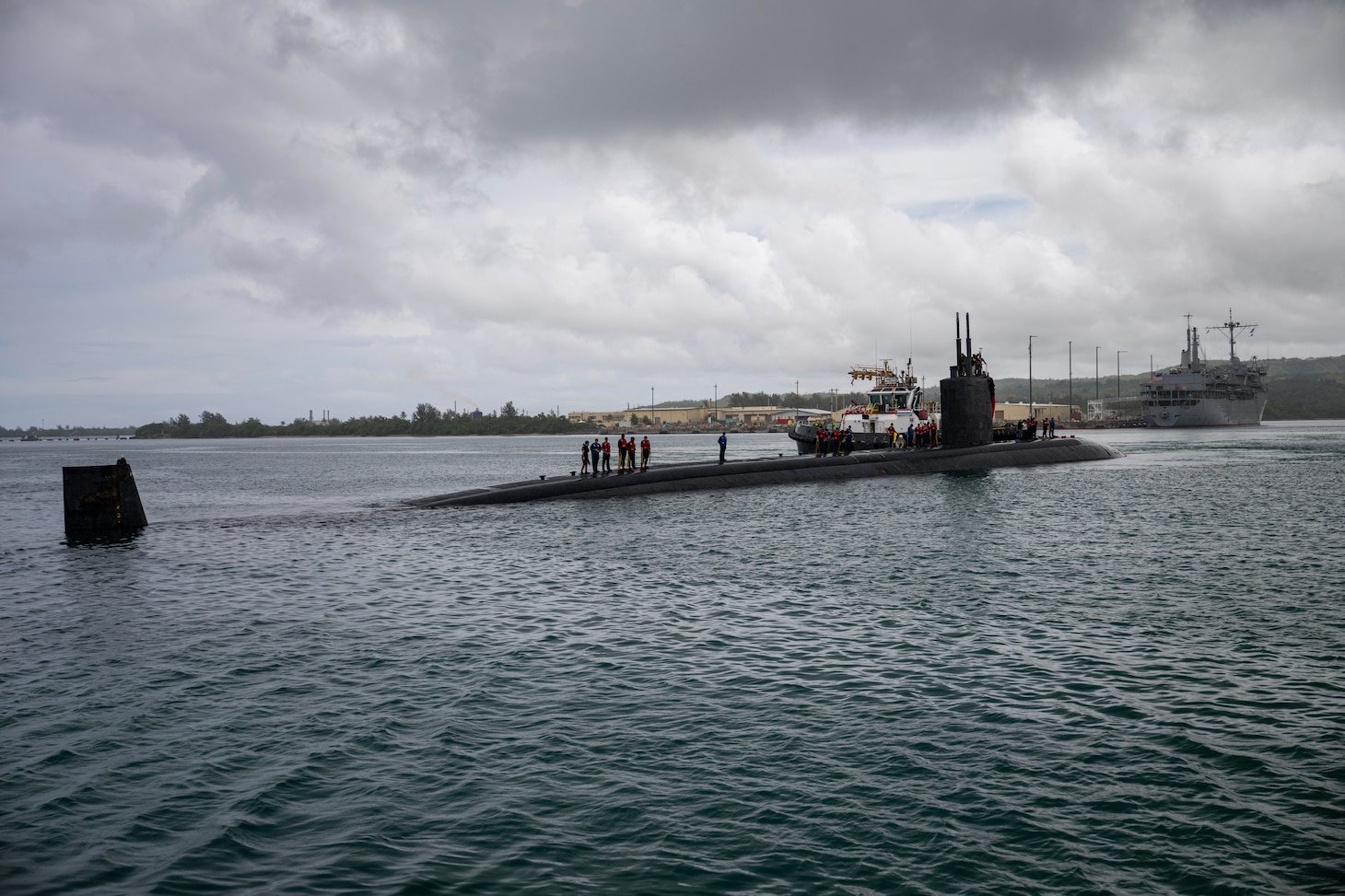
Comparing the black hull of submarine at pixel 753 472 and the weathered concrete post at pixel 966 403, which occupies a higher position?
the weathered concrete post at pixel 966 403

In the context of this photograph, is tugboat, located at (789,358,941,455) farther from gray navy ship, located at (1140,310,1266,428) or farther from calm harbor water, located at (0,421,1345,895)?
gray navy ship, located at (1140,310,1266,428)

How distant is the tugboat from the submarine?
21.6 feet

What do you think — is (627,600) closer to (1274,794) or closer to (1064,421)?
(1274,794)

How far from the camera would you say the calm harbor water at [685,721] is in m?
6.67

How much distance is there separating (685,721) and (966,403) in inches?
1431

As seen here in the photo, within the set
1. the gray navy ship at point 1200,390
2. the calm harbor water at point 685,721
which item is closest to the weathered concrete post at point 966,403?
the calm harbor water at point 685,721

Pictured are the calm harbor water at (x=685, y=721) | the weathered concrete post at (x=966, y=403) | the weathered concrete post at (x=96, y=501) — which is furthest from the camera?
the weathered concrete post at (x=966, y=403)

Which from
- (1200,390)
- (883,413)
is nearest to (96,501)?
(883,413)

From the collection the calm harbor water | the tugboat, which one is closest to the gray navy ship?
the tugboat

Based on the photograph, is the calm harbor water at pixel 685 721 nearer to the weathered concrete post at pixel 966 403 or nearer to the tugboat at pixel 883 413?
the weathered concrete post at pixel 966 403

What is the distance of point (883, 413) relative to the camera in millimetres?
52625

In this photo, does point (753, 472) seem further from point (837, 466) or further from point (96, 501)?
point (96, 501)

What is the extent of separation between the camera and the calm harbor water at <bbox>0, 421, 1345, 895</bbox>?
6.67 metres

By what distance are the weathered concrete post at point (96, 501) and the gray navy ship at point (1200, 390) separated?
456 feet
